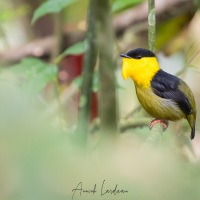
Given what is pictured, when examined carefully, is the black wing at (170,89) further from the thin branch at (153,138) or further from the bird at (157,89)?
the thin branch at (153,138)

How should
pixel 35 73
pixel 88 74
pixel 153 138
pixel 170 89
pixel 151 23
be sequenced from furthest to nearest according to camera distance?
pixel 35 73 → pixel 88 74 → pixel 170 89 → pixel 151 23 → pixel 153 138

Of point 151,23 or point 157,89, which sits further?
point 157,89

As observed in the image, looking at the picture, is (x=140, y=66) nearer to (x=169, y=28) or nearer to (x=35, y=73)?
(x=35, y=73)

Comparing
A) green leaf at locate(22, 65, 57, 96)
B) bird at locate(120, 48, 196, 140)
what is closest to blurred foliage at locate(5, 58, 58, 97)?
green leaf at locate(22, 65, 57, 96)

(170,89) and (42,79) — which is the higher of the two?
(42,79)

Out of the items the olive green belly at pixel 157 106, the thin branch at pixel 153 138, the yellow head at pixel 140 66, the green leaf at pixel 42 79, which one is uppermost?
the green leaf at pixel 42 79

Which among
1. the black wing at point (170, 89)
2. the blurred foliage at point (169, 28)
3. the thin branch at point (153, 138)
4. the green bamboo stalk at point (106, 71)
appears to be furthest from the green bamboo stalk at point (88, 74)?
the blurred foliage at point (169, 28)

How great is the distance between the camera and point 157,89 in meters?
1.15

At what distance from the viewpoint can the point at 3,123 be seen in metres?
0.32

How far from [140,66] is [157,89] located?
0.23 ft

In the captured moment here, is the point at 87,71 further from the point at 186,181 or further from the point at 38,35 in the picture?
the point at 38,35

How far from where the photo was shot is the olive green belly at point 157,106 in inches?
44.1

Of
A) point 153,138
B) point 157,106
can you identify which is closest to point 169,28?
point 157,106

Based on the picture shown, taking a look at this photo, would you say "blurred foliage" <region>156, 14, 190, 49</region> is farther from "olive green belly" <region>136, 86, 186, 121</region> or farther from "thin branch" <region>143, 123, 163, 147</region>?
"thin branch" <region>143, 123, 163, 147</region>
